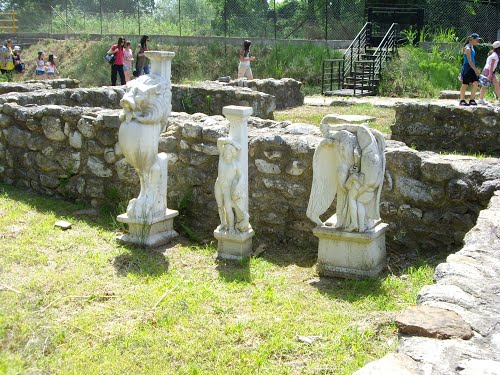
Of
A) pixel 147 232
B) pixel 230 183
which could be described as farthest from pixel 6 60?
pixel 230 183

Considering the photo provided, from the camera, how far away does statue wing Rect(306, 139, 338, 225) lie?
554 cm

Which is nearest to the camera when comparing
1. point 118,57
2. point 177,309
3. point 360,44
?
point 177,309

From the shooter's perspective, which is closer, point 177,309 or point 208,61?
point 177,309

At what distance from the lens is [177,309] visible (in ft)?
16.0

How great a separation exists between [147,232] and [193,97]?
7.06 meters

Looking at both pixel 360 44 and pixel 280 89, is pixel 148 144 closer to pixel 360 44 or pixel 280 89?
pixel 280 89

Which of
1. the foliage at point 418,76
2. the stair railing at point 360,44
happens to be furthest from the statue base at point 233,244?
the stair railing at point 360,44

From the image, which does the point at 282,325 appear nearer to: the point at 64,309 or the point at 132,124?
the point at 64,309

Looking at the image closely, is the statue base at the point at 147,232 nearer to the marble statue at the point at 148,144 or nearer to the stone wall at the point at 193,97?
the marble statue at the point at 148,144

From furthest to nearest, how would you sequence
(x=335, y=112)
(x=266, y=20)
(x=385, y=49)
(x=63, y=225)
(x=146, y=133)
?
(x=266, y=20)
(x=385, y=49)
(x=335, y=112)
(x=63, y=225)
(x=146, y=133)

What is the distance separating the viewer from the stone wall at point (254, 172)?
5863mm

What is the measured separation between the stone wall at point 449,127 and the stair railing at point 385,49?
8080 millimetres

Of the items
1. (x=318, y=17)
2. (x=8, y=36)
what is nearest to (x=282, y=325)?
(x=318, y=17)

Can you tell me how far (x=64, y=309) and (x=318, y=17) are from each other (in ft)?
72.6
